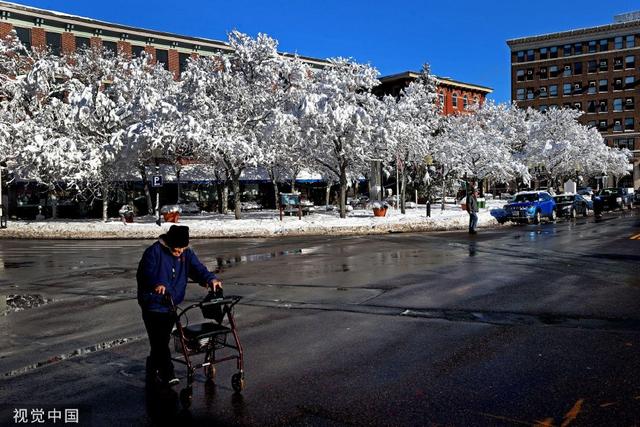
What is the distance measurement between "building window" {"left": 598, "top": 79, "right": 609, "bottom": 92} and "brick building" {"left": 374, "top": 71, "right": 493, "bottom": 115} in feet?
61.8

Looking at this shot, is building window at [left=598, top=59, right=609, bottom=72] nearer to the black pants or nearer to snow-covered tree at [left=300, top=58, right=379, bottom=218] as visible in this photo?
snow-covered tree at [left=300, top=58, right=379, bottom=218]

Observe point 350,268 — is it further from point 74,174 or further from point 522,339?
point 74,174

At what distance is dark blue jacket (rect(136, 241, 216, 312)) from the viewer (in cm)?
529

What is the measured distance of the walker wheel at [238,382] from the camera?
17.7ft

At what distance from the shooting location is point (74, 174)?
103 feet

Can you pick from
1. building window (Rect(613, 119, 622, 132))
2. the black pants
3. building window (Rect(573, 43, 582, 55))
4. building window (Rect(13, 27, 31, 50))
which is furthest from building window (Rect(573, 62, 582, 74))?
the black pants

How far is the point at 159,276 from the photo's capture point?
17.4 ft

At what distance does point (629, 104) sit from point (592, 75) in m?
7.89

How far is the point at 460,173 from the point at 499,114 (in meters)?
17.4

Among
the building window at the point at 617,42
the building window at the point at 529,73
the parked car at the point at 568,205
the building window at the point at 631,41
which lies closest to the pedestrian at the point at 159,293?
the parked car at the point at 568,205

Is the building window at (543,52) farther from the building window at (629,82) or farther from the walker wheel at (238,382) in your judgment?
the walker wheel at (238,382)

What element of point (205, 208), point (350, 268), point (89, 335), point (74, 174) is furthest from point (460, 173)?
point (89, 335)

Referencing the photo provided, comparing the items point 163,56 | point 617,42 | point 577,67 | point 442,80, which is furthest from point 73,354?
point 617,42

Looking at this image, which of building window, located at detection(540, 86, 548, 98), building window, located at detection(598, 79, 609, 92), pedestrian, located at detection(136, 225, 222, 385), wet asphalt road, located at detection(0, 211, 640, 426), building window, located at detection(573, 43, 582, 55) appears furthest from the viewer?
building window, located at detection(540, 86, 548, 98)
